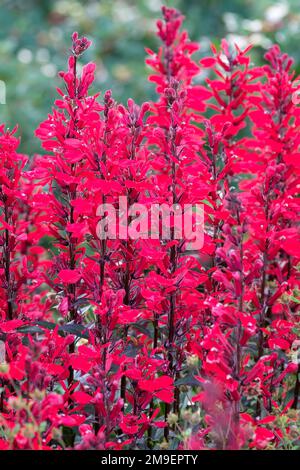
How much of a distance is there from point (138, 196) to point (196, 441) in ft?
1.74

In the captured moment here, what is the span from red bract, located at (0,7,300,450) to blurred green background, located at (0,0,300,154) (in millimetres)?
2867

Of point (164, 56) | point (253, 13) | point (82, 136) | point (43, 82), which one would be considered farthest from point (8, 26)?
point (82, 136)

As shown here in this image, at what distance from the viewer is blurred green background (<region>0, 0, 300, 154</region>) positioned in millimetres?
4918

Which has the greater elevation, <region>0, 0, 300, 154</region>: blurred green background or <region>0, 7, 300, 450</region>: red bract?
<region>0, 0, 300, 154</region>: blurred green background

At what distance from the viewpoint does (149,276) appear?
1.64 metres

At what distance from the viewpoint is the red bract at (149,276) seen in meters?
1.47

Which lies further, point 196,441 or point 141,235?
point 141,235

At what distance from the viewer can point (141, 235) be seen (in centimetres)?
159

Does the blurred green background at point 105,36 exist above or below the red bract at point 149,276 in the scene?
above

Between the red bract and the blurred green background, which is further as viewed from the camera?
the blurred green background

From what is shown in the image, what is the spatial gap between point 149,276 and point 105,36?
13.4ft

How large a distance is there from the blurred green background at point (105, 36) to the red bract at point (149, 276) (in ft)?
9.41

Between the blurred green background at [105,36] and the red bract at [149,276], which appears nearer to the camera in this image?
the red bract at [149,276]

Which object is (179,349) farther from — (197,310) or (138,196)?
(138,196)
